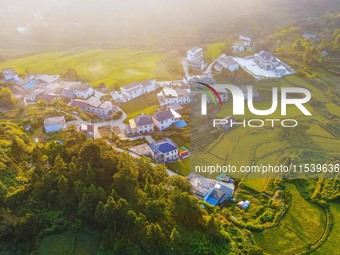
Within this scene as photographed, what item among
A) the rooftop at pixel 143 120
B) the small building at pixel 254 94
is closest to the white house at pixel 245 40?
the small building at pixel 254 94

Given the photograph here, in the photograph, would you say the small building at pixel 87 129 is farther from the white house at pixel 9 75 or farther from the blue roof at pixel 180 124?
the white house at pixel 9 75

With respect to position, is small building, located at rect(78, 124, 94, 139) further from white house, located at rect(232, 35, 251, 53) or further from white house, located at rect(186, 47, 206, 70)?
white house, located at rect(232, 35, 251, 53)

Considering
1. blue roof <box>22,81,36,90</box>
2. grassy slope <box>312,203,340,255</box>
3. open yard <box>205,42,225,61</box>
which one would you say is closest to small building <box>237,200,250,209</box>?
grassy slope <box>312,203,340,255</box>

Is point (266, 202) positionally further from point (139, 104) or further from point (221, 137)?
point (139, 104)

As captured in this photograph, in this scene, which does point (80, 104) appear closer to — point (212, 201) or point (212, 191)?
point (212, 191)

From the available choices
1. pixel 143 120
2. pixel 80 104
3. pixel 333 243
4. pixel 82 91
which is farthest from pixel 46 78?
pixel 333 243

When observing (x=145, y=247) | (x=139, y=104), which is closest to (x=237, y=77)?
(x=139, y=104)

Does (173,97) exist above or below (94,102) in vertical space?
below
